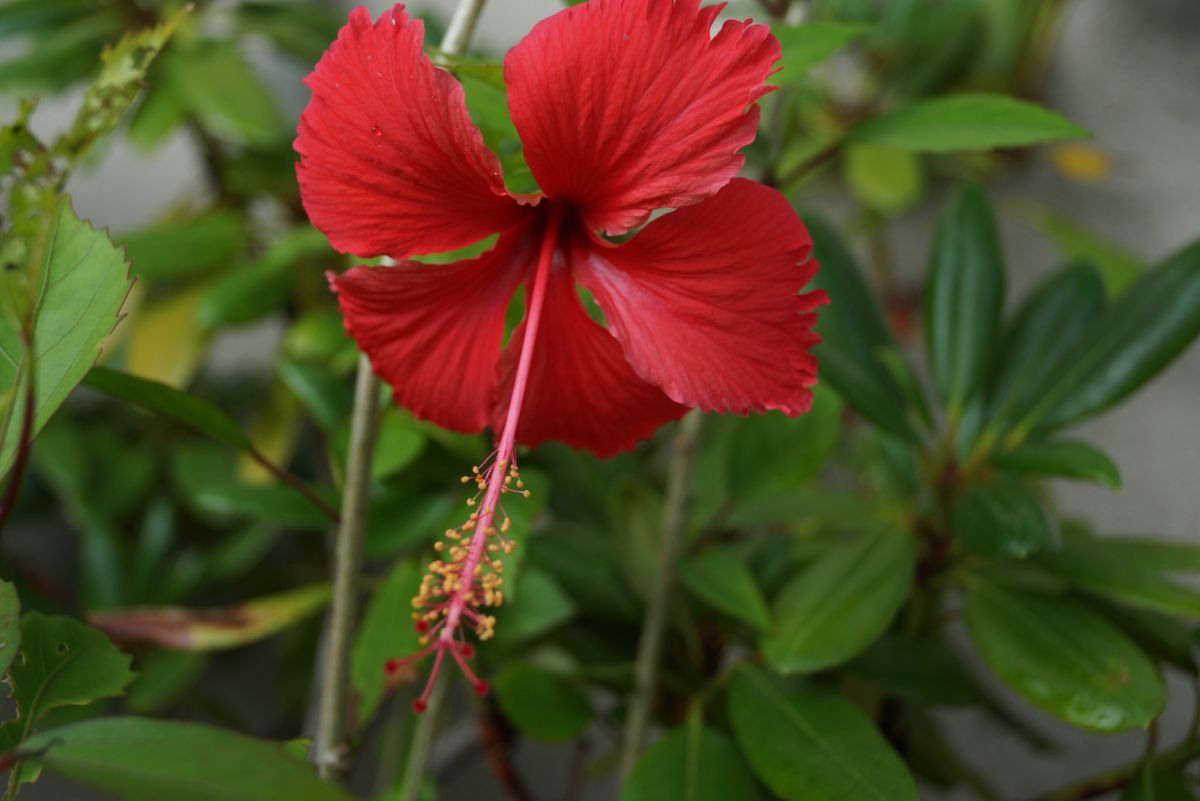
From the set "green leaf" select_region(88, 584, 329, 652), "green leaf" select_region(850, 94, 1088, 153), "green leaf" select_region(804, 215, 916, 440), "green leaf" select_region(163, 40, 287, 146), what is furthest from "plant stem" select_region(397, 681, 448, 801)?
"green leaf" select_region(163, 40, 287, 146)

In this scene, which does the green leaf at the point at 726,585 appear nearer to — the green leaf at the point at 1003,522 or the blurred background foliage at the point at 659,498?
the blurred background foliage at the point at 659,498

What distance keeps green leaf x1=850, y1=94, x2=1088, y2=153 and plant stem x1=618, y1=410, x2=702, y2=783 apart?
203mm

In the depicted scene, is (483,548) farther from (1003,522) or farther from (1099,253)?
(1099,253)

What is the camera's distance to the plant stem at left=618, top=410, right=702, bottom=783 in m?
0.57

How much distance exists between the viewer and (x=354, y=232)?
364 mm

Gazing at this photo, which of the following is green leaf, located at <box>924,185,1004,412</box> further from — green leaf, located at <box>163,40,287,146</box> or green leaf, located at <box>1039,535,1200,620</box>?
green leaf, located at <box>163,40,287,146</box>

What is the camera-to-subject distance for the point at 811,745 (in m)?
Answer: 0.49

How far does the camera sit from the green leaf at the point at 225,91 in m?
0.86

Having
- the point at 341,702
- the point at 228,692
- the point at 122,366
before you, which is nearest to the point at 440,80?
the point at 341,702

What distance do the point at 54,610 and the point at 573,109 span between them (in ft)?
2.64

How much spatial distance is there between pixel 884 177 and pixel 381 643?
76 centimetres

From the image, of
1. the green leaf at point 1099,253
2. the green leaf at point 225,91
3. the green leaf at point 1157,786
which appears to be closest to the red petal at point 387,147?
the green leaf at point 1157,786

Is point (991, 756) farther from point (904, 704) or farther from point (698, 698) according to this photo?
point (698, 698)

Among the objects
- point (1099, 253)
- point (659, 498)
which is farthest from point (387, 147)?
point (1099, 253)
